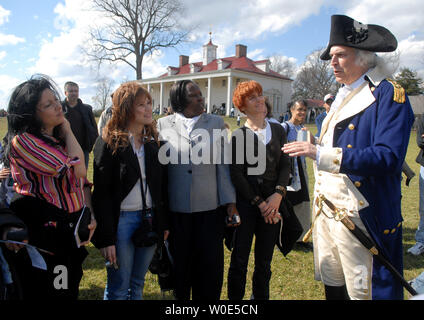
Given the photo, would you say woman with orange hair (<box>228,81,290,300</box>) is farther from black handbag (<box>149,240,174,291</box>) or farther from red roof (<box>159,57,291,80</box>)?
red roof (<box>159,57,291,80</box>)

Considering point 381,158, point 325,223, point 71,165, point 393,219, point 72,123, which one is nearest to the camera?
point 381,158

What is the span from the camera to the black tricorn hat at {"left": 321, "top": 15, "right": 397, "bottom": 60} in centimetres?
198

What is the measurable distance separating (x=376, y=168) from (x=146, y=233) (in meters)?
→ 1.65

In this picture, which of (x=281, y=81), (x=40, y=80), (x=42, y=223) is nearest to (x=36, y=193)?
(x=42, y=223)

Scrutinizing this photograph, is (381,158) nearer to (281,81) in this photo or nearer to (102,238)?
(102,238)

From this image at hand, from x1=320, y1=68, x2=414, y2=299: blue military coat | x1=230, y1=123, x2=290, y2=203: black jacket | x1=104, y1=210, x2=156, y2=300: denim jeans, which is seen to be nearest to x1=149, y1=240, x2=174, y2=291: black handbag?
x1=104, y1=210, x2=156, y2=300: denim jeans

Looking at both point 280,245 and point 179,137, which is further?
point 280,245

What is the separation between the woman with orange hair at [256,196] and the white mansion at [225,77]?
37957mm

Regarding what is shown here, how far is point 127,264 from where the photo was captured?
2316mm

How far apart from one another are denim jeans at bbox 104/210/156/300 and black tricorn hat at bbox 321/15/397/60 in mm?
1968

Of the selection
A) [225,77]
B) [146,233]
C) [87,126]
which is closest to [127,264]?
[146,233]

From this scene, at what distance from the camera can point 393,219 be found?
1.96m

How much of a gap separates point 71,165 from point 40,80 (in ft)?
2.15

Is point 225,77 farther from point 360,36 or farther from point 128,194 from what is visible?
point 128,194
